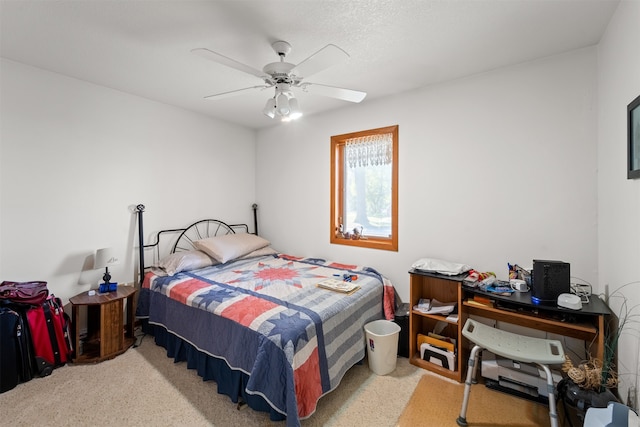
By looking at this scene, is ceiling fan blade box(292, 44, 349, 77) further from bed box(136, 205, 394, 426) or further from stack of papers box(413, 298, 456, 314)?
stack of papers box(413, 298, 456, 314)

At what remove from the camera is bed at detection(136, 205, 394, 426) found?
172 centimetres

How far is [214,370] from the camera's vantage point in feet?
7.15

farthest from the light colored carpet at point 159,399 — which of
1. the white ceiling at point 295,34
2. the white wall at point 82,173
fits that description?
the white ceiling at point 295,34

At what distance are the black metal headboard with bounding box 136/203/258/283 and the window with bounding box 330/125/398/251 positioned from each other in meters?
1.54

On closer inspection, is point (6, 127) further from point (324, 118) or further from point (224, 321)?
point (324, 118)

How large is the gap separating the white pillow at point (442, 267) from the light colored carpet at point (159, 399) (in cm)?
89

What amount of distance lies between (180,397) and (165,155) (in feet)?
8.46

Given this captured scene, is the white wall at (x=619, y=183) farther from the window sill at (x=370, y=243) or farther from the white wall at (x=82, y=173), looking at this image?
the white wall at (x=82, y=173)

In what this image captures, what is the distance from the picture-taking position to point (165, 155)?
3346mm

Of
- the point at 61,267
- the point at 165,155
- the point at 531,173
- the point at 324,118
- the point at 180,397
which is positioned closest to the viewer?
the point at 180,397

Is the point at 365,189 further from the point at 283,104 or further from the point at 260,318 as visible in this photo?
the point at 260,318

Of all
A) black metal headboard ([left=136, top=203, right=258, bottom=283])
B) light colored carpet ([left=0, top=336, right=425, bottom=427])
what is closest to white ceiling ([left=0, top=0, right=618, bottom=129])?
black metal headboard ([left=136, top=203, right=258, bottom=283])

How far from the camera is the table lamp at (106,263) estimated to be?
2.63m

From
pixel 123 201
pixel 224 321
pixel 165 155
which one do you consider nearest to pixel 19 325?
pixel 123 201
